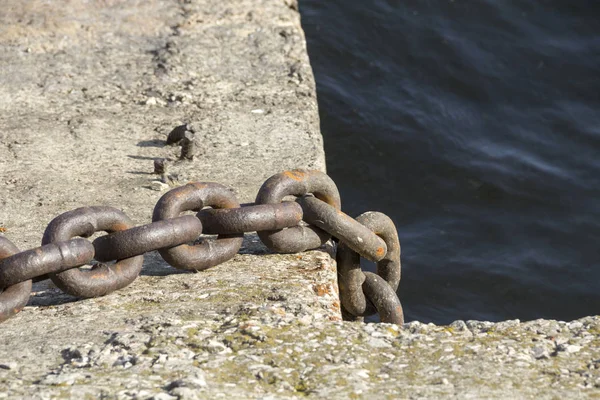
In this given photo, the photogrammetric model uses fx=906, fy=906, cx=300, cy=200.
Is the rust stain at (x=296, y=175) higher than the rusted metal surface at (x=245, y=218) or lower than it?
higher

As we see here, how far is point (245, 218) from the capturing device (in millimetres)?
3096

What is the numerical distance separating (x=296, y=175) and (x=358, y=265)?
1.63 feet

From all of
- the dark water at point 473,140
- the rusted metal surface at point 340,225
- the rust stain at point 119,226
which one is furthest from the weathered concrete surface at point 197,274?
the dark water at point 473,140

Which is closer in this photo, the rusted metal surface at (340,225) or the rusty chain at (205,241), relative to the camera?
the rusty chain at (205,241)

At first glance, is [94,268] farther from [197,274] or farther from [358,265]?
[358,265]

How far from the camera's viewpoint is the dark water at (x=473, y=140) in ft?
17.7

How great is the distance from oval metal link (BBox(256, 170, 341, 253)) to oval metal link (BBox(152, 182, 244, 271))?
0.12m

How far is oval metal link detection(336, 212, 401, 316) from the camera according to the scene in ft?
11.5

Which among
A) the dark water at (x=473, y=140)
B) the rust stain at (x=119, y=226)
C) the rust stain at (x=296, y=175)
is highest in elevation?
the rust stain at (x=296, y=175)

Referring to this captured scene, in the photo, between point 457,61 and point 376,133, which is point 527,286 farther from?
point 457,61

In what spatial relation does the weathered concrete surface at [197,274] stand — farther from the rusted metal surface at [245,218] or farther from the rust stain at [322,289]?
the rusted metal surface at [245,218]

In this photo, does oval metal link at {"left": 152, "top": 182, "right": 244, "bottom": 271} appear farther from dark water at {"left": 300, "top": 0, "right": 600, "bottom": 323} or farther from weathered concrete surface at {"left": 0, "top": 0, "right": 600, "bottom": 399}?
dark water at {"left": 300, "top": 0, "right": 600, "bottom": 323}

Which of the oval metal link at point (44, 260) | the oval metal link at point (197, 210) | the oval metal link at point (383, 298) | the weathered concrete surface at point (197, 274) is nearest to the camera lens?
the weathered concrete surface at point (197, 274)

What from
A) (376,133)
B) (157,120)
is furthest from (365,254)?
(376,133)
